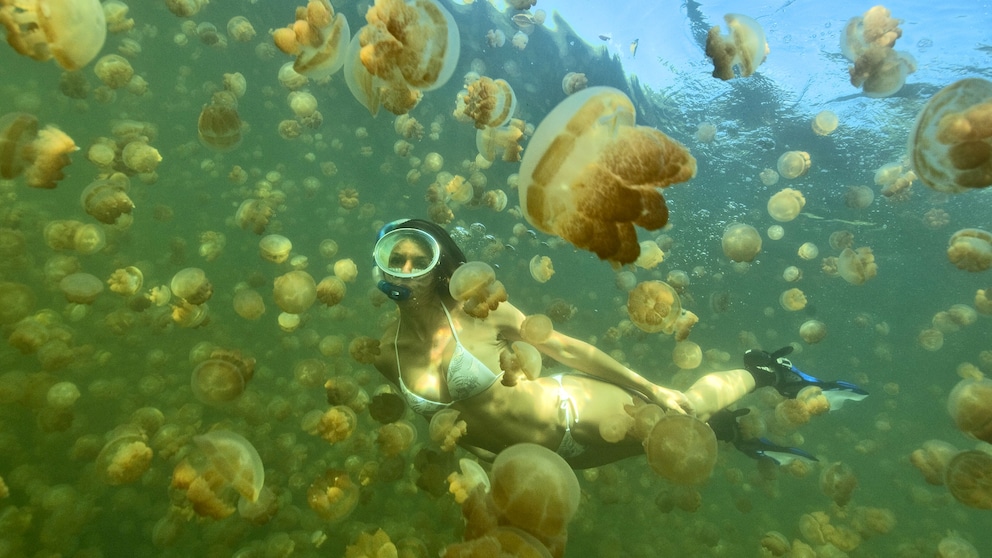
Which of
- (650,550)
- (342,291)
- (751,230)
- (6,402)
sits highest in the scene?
(751,230)

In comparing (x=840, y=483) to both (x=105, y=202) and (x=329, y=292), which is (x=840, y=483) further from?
(x=105, y=202)

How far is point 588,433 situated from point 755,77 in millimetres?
15467

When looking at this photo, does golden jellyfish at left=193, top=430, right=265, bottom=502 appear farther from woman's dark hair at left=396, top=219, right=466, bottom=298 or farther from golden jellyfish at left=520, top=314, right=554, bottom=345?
golden jellyfish at left=520, top=314, right=554, bottom=345

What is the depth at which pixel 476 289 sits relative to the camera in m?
3.87

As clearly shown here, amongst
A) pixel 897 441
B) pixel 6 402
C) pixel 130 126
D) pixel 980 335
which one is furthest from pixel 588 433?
pixel 980 335

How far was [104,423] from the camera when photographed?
6.25 m

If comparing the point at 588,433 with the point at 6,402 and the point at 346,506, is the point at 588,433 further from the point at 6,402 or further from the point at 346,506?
the point at 6,402

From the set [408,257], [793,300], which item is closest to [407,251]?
[408,257]

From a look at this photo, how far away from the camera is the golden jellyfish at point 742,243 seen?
648 centimetres

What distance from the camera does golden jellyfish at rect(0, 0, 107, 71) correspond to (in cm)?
325

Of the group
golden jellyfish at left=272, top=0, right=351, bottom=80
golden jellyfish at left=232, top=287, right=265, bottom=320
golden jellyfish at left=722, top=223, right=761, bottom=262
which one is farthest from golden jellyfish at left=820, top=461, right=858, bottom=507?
golden jellyfish at left=272, top=0, right=351, bottom=80

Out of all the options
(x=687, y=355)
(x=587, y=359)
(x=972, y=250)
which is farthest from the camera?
(x=687, y=355)

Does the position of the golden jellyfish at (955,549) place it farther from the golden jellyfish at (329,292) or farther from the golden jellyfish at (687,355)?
the golden jellyfish at (329,292)

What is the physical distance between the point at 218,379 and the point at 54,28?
9.75 ft
